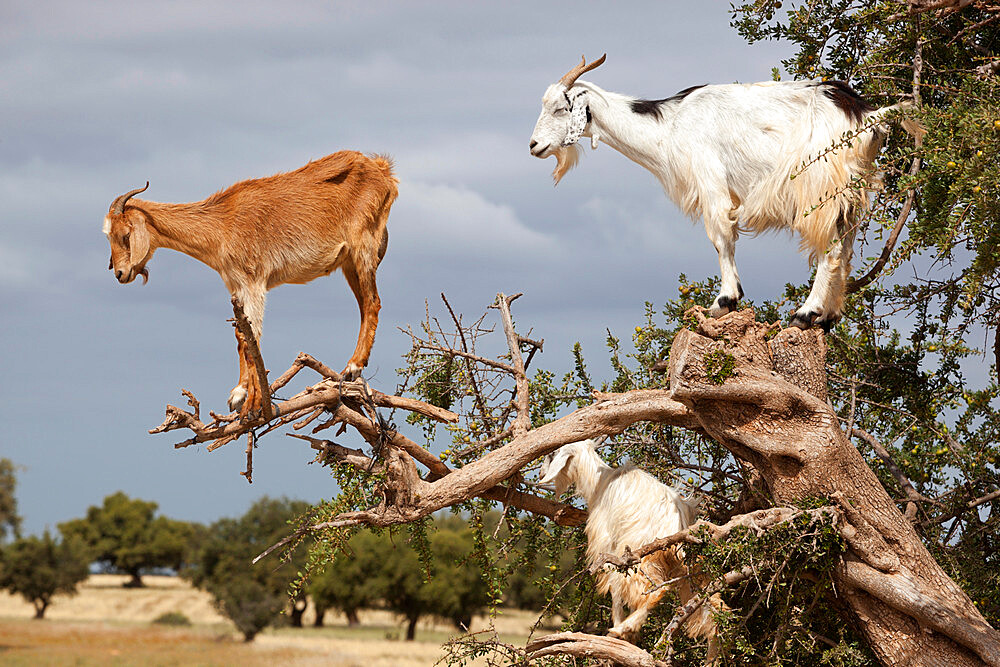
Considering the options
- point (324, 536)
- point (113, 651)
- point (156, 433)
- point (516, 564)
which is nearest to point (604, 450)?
point (516, 564)

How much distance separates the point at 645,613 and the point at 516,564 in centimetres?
142

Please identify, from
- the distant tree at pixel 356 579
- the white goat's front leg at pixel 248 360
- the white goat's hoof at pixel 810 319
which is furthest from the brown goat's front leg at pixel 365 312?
the distant tree at pixel 356 579

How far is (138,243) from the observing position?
5.83 m

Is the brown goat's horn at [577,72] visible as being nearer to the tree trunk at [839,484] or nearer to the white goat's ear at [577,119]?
the white goat's ear at [577,119]

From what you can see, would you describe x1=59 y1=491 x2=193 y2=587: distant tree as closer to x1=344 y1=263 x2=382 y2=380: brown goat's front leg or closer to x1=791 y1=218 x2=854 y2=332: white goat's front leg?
x1=344 y1=263 x2=382 y2=380: brown goat's front leg

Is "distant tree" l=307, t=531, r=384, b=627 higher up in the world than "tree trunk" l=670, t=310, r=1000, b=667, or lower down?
lower down

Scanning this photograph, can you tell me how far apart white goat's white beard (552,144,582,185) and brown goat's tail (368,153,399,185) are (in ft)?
3.59

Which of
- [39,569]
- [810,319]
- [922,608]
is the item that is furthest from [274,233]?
[39,569]

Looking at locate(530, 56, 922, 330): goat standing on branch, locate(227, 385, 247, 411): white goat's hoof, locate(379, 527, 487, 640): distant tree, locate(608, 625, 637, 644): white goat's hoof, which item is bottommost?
locate(379, 527, 487, 640): distant tree

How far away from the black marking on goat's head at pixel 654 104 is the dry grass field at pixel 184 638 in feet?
68.0

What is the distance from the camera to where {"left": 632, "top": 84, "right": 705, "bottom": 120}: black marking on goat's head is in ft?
19.9

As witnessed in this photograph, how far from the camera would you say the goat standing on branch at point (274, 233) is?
584 cm

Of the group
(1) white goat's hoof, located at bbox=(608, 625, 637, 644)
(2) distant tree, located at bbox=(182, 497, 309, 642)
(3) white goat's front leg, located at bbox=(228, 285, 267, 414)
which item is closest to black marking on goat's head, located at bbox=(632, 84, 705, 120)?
(3) white goat's front leg, located at bbox=(228, 285, 267, 414)

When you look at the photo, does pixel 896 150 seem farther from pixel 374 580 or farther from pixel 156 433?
pixel 374 580
